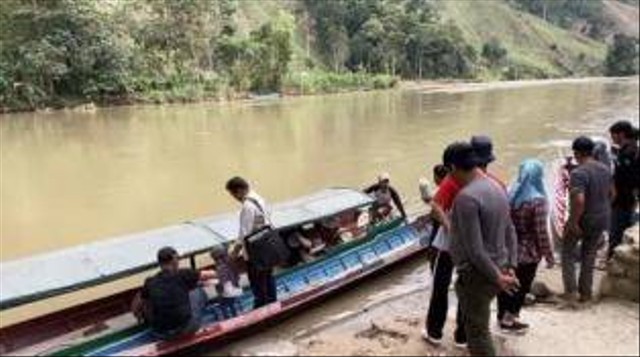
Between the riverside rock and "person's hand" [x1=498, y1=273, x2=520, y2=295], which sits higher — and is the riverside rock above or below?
below

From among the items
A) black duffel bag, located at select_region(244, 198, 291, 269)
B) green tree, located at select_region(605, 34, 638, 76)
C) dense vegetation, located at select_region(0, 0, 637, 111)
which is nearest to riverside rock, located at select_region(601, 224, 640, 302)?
black duffel bag, located at select_region(244, 198, 291, 269)

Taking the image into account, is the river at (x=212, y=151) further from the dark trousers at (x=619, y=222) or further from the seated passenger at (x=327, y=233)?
the dark trousers at (x=619, y=222)

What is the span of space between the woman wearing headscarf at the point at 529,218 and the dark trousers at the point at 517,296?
0.01 metres

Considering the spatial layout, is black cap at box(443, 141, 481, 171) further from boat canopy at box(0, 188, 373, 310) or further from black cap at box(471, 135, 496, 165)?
boat canopy at box(0, 188, 373, 310)

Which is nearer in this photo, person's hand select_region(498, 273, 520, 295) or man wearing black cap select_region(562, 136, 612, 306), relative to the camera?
person's hand select_region(498, 273, 520, 295)

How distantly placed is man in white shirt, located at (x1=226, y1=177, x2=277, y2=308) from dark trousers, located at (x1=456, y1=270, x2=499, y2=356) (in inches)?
119

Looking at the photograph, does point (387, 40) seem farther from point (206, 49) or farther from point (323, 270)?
point (323, 270)

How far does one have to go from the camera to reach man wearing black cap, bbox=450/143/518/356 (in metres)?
6.11

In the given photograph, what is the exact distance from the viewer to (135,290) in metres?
10.4

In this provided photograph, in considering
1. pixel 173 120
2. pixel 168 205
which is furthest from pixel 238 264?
pixel 173 120

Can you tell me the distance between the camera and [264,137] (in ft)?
117

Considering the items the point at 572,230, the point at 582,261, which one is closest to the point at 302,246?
the point at 582,261

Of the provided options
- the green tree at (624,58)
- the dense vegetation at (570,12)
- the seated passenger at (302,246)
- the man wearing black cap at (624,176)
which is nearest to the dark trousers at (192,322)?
the seated passenger at (302,246)

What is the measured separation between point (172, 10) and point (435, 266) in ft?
189
